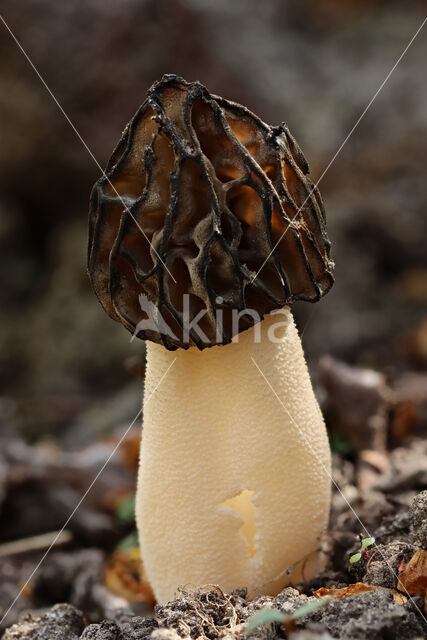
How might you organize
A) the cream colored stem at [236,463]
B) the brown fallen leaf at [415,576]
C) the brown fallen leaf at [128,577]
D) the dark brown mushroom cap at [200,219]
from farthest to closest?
the brown fallen leaf at [128,577]
the cream colored stem at [236,463]
the dark brown mushroom cap at [200,219]
the brown fallen leaf at [415,576]

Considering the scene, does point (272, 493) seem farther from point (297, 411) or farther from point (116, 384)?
point (116, 384)

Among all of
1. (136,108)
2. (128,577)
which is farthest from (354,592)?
(136,108)

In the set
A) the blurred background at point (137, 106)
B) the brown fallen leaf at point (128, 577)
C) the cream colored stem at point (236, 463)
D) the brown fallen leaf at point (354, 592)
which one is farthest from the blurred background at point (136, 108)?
the brown fallen leaf at point (354, 592)

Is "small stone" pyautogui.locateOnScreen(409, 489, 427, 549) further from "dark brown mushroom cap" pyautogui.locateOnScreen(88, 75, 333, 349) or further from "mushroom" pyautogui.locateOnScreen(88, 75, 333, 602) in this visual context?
"dark brown mushroom cap" pyautogui.locateOnScreen(88, 75, 333, 349)

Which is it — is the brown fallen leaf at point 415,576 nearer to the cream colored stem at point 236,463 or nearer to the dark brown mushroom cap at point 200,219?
the cream colored stem at point 236,463

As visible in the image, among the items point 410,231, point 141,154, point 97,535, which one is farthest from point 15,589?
point 410,231

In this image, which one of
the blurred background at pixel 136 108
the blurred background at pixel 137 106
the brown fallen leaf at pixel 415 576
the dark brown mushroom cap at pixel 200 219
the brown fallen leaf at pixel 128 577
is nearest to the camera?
the brown fallen leaf at pixel 415 576
